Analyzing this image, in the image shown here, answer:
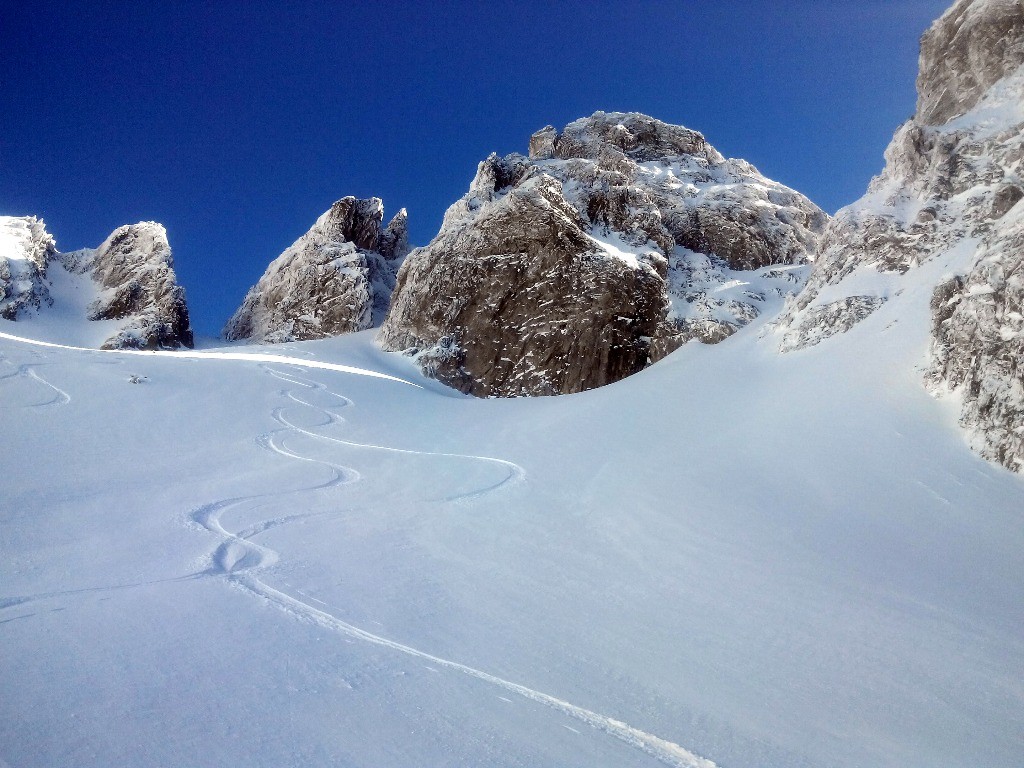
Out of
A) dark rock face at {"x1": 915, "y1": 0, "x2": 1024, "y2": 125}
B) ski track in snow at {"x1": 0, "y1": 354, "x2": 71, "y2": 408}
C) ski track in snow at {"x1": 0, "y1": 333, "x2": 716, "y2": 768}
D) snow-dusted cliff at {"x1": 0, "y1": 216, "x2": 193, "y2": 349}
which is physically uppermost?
dark rock face at {"x1": 915, "y1": 0, "x2": 1024, "y2": 125}

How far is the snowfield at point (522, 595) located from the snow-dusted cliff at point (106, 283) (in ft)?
141

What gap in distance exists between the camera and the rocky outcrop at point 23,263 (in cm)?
4669

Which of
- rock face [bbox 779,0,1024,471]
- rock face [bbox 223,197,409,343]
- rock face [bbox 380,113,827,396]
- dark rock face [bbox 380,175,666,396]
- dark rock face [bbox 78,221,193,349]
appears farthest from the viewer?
dark rock face [bbox 78,221,193,349]

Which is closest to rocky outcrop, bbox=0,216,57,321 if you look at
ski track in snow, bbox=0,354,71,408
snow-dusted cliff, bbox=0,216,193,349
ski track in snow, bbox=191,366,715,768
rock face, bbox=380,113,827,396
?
snow-dusted cliff, bbox=0,216,193,349

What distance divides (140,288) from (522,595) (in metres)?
58.1

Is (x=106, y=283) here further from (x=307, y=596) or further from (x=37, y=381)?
(x=307, y=596)

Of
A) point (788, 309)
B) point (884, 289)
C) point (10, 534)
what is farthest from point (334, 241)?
point (10, 534)

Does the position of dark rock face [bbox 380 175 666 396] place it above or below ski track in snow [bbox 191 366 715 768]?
above

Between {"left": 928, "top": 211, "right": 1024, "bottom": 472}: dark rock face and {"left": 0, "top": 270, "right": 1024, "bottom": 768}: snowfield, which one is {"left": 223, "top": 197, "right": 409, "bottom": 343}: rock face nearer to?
{"left": 0, "top": 270, "right": 1024, "bottom": 768}: snowfield

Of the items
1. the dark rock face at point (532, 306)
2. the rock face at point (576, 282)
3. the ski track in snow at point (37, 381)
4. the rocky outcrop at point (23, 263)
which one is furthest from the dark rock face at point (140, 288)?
the ski track in snow at point (37, 381)

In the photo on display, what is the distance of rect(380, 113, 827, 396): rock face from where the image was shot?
30172 mm

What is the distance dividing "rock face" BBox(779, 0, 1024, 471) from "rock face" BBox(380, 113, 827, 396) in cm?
886

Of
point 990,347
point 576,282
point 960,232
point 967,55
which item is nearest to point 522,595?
point 990,347

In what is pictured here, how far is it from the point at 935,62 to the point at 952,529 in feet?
73.4
